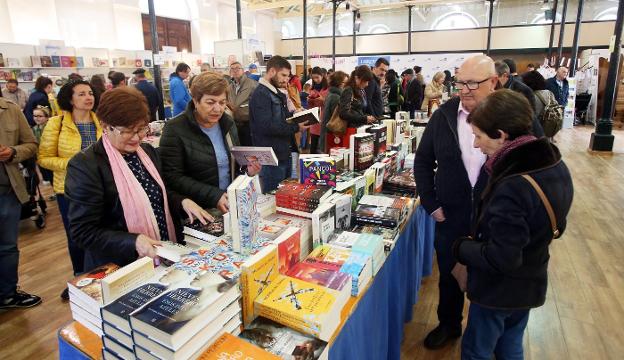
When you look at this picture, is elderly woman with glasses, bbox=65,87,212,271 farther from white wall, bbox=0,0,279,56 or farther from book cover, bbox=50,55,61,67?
white wall, bbox=0,0,279,56

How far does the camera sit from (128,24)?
13.4m

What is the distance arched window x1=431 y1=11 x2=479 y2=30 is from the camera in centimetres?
1781

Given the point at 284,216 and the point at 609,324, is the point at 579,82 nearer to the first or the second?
the point at 609,324

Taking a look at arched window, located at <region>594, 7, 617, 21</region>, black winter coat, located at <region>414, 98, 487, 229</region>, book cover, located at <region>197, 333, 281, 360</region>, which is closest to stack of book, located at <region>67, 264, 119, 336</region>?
book cover, located at <region>197, 333, 281, 360</region>

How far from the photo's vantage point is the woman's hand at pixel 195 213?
1.81 m

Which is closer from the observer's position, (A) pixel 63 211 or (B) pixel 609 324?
(B) pixel 609 324

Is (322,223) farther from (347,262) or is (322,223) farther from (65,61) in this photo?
(65,61)

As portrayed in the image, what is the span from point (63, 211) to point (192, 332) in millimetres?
2452

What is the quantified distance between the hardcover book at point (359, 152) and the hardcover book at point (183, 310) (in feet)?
5.53

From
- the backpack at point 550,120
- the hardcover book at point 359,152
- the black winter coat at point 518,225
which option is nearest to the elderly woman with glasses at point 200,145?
the hardcover book at point 359,152

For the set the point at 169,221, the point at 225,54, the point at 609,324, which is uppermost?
the point at 225,54

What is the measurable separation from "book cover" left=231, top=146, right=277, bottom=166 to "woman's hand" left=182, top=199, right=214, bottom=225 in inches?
18.2

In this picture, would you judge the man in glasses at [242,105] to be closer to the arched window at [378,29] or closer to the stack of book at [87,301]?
the stack of book at [87,301]

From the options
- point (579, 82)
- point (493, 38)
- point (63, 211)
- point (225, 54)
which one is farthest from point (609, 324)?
point (493, 38)
